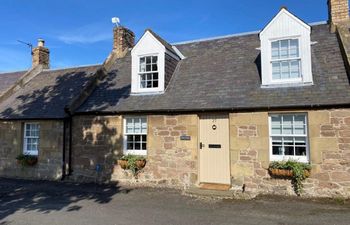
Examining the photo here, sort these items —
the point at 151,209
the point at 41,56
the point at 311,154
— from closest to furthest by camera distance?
1. the point at 151,209
2. the point at 311,154
3. the point at 41,56

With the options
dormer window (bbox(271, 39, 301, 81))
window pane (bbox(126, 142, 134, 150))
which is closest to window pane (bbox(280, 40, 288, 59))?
dormer window (bbox(271, 39, 301, 81))

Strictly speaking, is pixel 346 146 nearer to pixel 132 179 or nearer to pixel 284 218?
pixel 284 218

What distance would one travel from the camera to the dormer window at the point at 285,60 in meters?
10.0

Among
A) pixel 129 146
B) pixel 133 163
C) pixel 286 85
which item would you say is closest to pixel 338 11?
→ pixel 286 85

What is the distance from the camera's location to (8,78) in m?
18.8

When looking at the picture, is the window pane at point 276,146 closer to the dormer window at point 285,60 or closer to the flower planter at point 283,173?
the flower planter at point 283,173

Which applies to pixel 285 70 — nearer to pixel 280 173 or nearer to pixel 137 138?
pixel 280 173

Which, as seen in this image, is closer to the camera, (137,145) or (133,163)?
(133,163)

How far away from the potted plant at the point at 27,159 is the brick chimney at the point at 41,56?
7275 millimetres

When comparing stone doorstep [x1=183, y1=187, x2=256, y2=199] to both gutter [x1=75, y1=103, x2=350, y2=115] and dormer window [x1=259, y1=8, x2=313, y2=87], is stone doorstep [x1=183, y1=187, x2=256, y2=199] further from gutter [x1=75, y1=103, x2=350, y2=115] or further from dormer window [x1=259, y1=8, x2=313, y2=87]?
dormer window [x1=259, y1=8, x2=313, y2=87]

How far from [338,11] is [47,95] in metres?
13.4

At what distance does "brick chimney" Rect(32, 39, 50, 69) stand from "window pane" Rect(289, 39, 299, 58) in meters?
14.9

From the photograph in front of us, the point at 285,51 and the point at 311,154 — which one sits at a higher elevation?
the point at 285,51

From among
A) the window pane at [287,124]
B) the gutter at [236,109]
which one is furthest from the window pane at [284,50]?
the window pane at [287,124]
